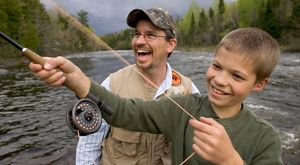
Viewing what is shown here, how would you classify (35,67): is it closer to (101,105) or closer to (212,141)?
(101,105)

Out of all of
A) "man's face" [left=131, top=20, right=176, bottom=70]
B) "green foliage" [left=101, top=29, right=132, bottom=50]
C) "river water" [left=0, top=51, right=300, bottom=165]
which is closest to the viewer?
"man's face" [left=131, top=20, right=176, bottom=70]

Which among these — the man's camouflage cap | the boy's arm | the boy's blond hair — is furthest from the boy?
the man's camouflage cap

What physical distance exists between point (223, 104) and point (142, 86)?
44.2 inches

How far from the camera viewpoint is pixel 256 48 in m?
2.32

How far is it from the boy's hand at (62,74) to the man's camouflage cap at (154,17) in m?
1.01

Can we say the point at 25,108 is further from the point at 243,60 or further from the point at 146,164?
the point at 243,60

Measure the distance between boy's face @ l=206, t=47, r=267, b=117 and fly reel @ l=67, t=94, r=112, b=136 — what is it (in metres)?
0.72

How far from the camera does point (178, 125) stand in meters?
2.54

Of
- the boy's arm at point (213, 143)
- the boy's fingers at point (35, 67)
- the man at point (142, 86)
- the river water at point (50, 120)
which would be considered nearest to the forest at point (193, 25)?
the river water at point (50, 120)

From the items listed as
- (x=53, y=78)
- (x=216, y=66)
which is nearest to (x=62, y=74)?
(x=53, y=78)

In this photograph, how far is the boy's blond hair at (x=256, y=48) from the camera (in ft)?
7.47

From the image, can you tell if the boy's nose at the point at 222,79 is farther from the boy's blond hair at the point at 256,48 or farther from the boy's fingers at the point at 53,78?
the boy's fingers at the point at 53,78

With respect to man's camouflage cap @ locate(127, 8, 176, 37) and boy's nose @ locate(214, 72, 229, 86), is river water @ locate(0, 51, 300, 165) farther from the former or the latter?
boy's nose @ locate(214, 72, 229, 86)

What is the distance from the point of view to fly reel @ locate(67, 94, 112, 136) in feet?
7.63
